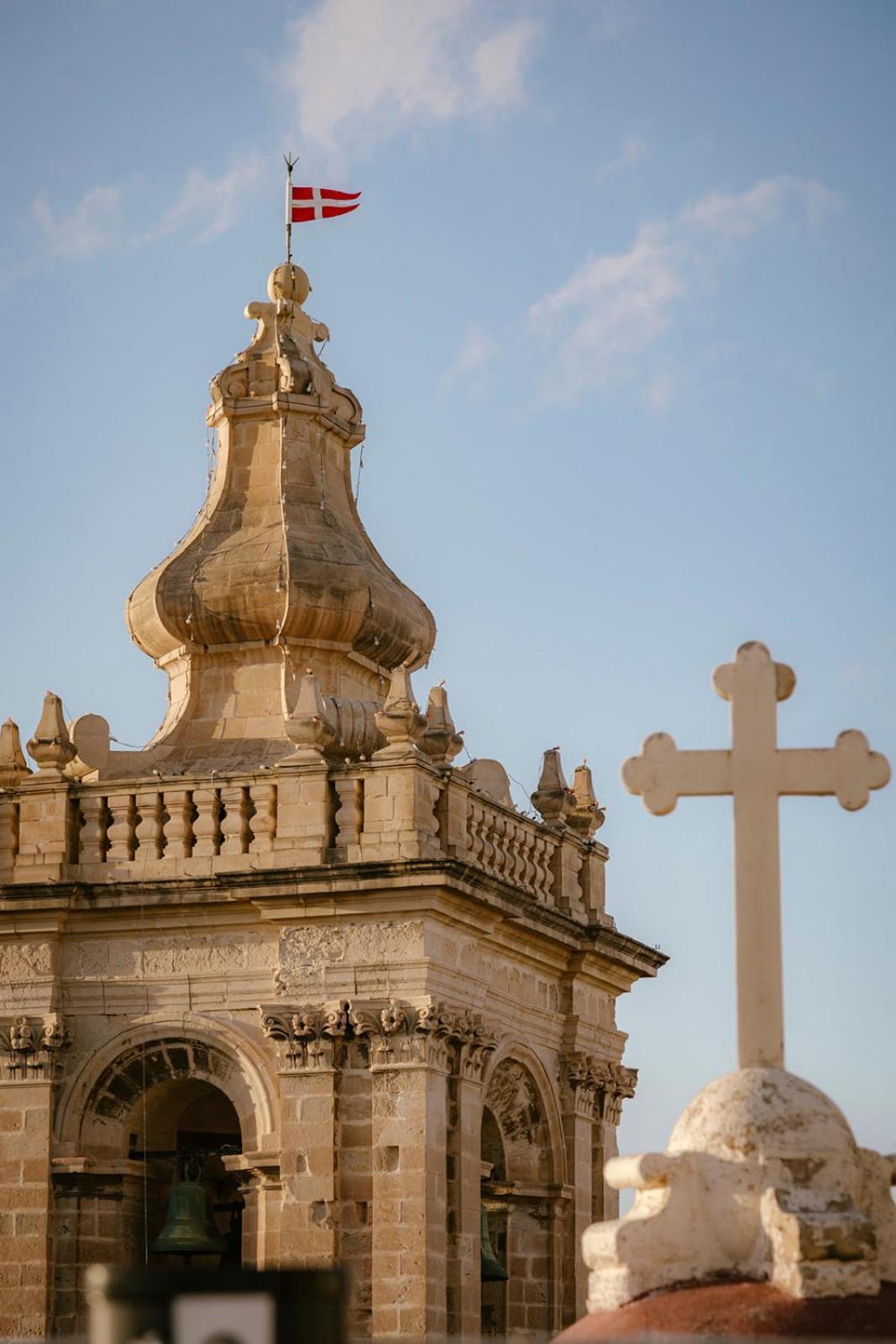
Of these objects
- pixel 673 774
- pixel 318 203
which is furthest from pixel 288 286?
pixel 673 774

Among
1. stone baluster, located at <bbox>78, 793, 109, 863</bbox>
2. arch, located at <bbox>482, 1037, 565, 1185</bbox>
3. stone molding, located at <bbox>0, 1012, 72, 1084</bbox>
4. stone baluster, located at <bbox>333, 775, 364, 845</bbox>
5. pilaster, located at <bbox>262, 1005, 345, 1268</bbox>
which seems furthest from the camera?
arch, located at <bbox>482, 1037, 565, 1185</bbox>

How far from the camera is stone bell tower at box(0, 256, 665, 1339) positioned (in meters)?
24.8

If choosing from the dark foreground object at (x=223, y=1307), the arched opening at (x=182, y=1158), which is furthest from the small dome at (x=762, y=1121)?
the arched opening at (x=182, y=1158)

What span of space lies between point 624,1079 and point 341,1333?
1891cm

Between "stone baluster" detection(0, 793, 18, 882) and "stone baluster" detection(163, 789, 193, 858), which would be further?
"stone baluster" detection(0, 793, 18, 882)

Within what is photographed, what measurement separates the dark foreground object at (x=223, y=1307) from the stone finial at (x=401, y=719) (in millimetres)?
15891

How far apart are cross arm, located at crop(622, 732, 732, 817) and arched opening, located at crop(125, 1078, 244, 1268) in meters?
12.0

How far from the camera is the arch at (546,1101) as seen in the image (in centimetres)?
2694

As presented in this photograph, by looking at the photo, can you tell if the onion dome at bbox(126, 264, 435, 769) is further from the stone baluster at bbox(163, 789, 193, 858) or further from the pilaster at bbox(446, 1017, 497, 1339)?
the pilaster at bbox(446, 1017, 497, 1339)

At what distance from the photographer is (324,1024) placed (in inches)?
979

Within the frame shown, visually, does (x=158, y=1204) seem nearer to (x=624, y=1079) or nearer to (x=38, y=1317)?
(x=38, y=1317)

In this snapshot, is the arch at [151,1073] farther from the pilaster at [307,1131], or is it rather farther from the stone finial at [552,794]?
the stone finial at [552,794]

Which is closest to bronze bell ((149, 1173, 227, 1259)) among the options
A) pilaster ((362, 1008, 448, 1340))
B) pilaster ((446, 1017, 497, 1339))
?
pilaster ((362, 1008, 448, 1340))

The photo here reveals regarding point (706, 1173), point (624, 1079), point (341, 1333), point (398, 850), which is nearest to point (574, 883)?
point (624, 1079)
